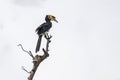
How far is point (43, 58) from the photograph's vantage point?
15664 mm

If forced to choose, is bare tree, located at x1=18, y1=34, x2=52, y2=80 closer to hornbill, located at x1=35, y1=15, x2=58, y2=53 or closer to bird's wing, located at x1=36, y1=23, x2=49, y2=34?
hornbill, located at x1=35, y1=15, x2=58, y2=53

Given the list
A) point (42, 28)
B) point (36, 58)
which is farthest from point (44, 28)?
point (36, 58)

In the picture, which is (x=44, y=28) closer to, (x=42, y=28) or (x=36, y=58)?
(x=42, y=28)

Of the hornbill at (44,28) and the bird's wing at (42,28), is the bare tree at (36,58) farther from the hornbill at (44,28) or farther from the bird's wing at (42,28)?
the bird's wing at (42,28)

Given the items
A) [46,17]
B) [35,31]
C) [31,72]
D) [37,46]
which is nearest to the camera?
[31,72]

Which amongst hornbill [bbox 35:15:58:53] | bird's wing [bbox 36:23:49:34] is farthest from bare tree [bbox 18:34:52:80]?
bird's wing [bbox 36:23:49:34]

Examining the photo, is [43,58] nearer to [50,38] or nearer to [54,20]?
[50,38]

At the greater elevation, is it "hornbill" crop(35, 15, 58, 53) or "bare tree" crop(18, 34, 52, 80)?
"hornbill" crop(35, 15, 58, 53)

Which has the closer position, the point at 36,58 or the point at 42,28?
the point at 36,58

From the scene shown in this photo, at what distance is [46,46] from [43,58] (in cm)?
86

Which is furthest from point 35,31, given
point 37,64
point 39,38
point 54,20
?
point 37,64

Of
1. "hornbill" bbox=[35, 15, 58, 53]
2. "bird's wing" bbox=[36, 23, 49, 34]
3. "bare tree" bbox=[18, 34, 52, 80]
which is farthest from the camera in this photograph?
"bird's wing" bbox=[36, 23, 49, 34]

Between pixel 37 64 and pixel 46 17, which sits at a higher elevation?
pixel 46 17

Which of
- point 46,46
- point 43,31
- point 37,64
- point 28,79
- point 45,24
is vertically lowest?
point 28,79
